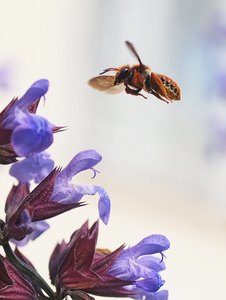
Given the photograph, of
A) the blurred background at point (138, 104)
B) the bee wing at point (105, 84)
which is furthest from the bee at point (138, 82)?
the blurred background at point (138, 104)

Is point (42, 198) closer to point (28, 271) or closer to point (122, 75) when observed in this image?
point (28, 271)

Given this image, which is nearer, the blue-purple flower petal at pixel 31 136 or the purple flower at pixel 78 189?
the blue-purple flower petal at pixel 31 136

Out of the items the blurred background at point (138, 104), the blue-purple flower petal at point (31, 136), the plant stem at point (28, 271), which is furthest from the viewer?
the blurred background at point (138, 104)

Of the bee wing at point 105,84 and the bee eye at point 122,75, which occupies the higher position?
the bee eye at point 122,75

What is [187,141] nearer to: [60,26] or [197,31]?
[197,31]

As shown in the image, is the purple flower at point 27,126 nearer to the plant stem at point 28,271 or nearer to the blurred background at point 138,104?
the plant stem at point 28,271

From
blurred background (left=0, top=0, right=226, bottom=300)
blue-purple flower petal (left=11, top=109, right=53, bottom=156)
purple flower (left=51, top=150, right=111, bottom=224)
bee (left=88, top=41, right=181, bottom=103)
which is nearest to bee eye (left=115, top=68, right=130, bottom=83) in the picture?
bee (left=88, top=41, right=181, bottom=103)

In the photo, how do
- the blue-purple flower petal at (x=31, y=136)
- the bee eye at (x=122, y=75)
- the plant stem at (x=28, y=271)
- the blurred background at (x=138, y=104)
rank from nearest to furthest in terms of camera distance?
the blue-purple flower petal at (x=31, y=136), the plant stem at (x=28, y=271), the bee eye at (x=122, y=75), the blurred background at (x=138, y=104)

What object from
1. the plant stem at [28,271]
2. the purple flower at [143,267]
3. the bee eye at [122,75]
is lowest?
the plant stem at [28,271]

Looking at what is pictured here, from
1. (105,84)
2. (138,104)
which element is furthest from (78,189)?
(138,104)
